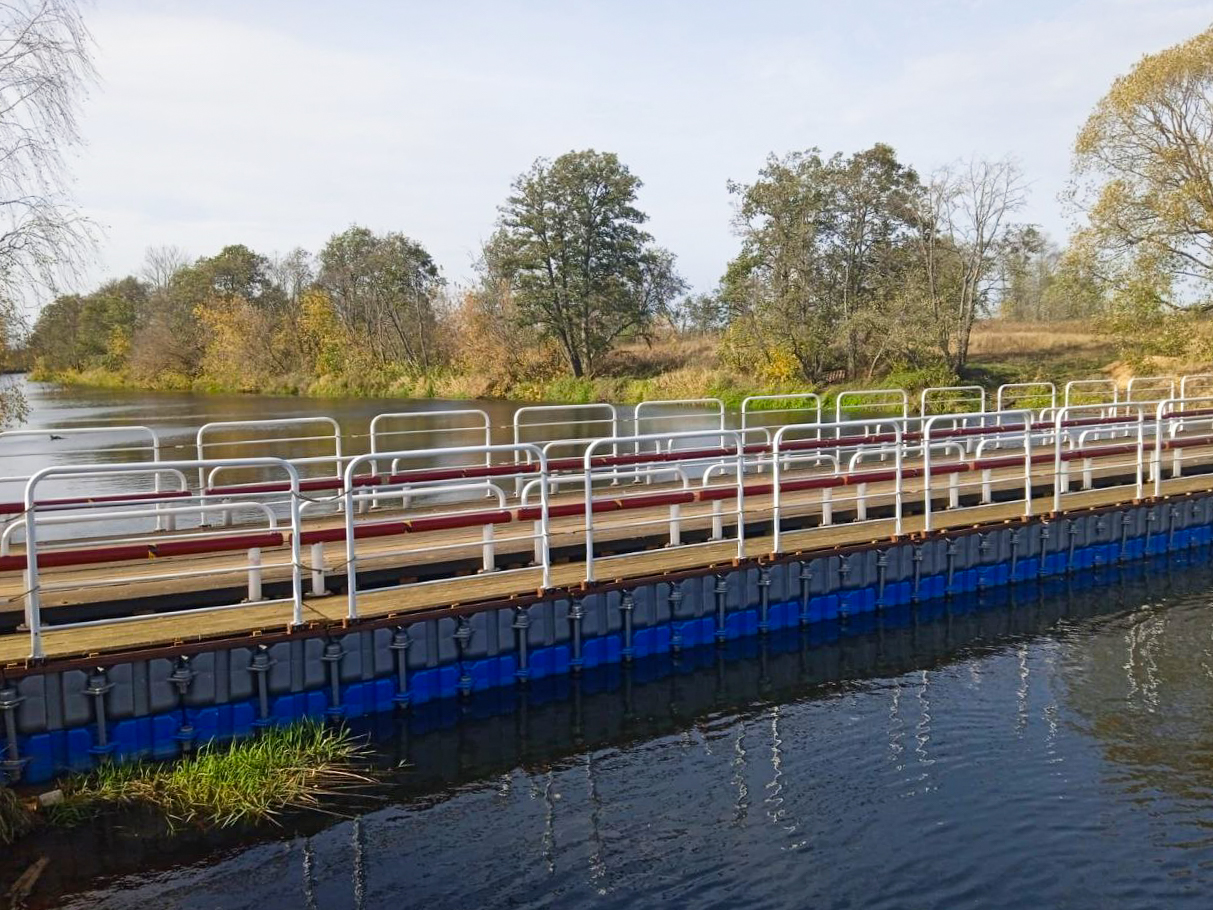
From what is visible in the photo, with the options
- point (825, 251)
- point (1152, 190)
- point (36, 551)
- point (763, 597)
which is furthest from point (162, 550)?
point (825, 251)

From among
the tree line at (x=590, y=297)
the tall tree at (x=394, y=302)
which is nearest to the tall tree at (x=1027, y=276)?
the tree line at (x=590, y=297)

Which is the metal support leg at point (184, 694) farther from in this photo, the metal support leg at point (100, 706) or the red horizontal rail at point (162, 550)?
the red horizontal rail at point (162, 550)

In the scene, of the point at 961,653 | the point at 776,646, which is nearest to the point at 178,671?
the point at 776,646

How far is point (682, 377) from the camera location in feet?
192

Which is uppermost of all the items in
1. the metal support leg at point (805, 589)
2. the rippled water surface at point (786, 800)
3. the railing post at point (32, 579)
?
the railing post at point (32, 579)

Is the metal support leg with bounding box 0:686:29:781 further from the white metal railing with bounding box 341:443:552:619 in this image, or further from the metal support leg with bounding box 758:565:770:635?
the metal support leg with bounding box 758:565:770:635

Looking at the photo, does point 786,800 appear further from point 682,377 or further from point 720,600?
point 682,377

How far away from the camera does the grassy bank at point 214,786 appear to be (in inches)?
337

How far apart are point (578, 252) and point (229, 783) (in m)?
56.9

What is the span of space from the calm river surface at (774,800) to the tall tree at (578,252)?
168 ft

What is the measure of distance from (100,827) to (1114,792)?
907 cm

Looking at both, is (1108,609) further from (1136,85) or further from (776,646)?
(1136,85)

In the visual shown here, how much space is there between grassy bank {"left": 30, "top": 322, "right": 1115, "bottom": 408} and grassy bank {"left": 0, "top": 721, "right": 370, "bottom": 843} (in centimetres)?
4203

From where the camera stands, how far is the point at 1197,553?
19.0 meters
